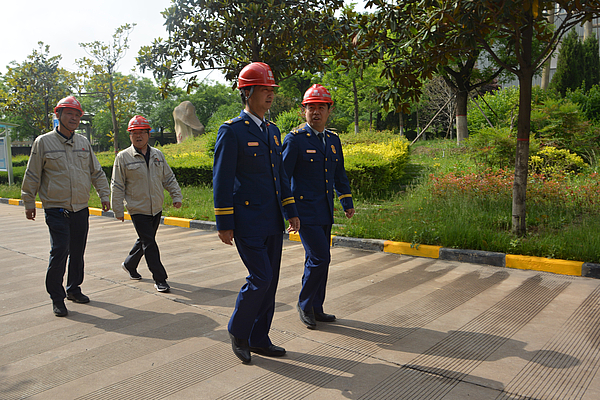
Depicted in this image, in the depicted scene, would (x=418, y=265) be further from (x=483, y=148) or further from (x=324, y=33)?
(x=483, y=148)

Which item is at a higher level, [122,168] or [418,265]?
[122,168]

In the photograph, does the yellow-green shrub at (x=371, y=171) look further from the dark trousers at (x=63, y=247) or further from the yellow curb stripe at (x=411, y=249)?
the dark trousers at (x=63, y=247)

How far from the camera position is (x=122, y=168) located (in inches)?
229

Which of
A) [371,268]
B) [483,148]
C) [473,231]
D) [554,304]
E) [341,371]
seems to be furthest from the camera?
[483,148]

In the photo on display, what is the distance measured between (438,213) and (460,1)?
3778mm

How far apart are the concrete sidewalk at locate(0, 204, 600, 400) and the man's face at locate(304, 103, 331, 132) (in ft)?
6.19

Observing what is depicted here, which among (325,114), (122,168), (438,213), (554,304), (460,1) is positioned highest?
(460,1)

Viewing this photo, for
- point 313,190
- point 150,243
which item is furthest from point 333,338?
point 150,243

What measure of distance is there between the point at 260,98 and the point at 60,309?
306 cm

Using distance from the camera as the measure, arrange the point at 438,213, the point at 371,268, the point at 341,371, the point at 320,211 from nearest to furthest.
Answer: the point at 341,371, the point at 320,211, the point at 371,268, the point at 438,213

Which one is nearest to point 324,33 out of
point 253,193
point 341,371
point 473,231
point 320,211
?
point 473,231

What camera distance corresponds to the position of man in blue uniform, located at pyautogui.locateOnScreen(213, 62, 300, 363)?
3422mm

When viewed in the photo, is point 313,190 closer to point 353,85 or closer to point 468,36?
point 468,36

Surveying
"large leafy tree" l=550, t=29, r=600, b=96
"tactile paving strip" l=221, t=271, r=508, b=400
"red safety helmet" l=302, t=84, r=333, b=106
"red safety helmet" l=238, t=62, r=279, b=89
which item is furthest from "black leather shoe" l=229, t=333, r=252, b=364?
"large leafy tree" l=550, t=29, r=600, b=96
